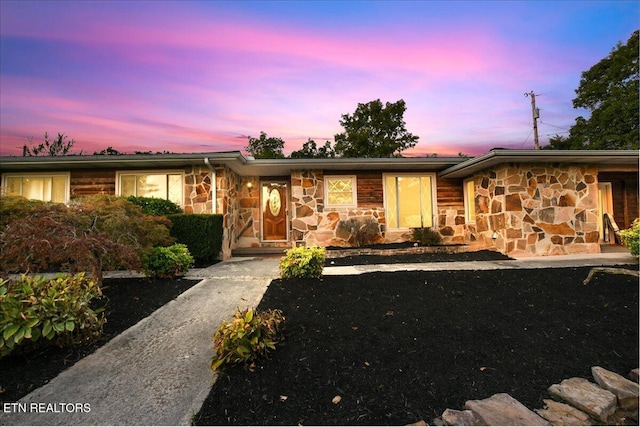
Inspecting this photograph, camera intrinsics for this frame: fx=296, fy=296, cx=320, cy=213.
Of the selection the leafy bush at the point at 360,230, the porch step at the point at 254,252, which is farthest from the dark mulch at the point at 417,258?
the porch step at the point at 254,252

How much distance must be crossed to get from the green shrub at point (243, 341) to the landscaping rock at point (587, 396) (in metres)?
1.95

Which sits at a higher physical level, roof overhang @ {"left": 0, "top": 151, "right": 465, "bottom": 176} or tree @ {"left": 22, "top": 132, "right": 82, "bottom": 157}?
tree @ {"left": 22, "top": 132, "right": 82, "bottom": 157}

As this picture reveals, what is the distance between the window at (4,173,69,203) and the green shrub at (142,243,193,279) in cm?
531

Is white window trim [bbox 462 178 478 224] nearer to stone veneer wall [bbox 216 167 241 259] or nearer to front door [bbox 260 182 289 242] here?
front door [bbox 260 182 289 242]

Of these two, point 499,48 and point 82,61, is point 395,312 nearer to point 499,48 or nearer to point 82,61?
point 499,48

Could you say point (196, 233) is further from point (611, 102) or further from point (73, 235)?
point (611, 102)

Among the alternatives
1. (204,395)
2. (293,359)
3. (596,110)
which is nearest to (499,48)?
(293,359)

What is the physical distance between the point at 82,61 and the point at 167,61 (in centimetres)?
152

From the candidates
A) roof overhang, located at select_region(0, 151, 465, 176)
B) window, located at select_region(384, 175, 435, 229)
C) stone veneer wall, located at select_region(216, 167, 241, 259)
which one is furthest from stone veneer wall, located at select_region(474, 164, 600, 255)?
stone veneer wall, located at select_region(216, 167, 241, 259)

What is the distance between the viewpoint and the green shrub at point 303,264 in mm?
4539

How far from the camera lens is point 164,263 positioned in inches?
198

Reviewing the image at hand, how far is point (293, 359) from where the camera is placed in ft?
7.45

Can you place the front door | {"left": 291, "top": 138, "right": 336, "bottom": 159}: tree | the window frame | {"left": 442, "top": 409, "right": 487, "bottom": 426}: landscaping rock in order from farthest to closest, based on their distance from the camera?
{"left": 291, "top": 138, "right": 336, "bottom": 159}: tree
the front door
the window frame
{"left": 442, "top": 409, "right": 487, "bottom": 426}: landscaping rock

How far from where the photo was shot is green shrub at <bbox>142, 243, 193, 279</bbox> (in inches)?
194
